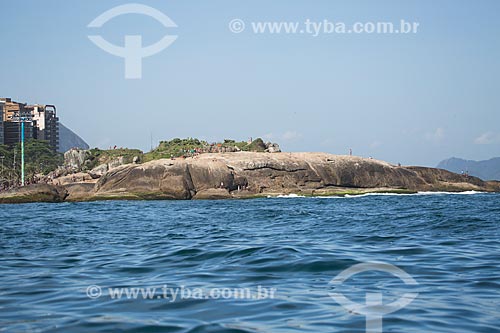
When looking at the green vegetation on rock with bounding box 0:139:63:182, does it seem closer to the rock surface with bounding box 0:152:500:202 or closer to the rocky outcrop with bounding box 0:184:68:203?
the rock surface with bounding box 0:152:500:202

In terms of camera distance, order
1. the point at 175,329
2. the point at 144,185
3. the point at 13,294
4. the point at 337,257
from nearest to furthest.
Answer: the point at 175,329, the point at 13,294, the point at 337,257, the point at 144,185

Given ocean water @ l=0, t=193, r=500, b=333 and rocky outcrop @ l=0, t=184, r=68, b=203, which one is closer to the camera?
ocean water @ l=0, t=193, r=500, b=333

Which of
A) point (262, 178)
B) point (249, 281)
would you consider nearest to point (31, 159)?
point (262, 178)

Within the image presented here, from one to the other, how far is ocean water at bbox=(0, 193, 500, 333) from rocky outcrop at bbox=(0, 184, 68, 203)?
36.3 m

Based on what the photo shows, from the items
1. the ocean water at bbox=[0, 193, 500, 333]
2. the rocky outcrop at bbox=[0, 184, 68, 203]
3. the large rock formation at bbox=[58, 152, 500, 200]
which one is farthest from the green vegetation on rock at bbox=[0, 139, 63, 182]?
the ocean water at bbox=[0, 193, 500, 333]

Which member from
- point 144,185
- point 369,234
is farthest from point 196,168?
point 369,234

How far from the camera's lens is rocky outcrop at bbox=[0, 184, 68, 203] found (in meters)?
52.4

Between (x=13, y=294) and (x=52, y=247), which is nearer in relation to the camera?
(x=13, y=294)

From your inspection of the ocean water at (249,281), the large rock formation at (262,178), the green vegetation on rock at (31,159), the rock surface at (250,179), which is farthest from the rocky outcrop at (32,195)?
the green vegetation on rock at (31,159)

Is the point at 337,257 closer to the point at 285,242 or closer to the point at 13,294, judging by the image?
the point at 285,242

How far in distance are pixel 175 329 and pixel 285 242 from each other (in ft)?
29.1

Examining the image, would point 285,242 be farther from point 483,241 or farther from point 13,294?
point 13,294

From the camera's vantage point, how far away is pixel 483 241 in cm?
1562

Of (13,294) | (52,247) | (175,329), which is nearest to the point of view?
(175,329)
